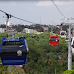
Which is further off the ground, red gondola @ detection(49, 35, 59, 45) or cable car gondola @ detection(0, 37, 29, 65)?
cable car gondola @ detection(0, 37, 29, 65)

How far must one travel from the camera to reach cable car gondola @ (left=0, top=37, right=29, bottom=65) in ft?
26.6

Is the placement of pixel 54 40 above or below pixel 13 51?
below

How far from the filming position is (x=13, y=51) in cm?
809

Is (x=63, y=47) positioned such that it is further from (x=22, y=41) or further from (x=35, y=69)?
(x=22, y=41)

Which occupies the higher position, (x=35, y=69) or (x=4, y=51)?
(x=4, y=51)

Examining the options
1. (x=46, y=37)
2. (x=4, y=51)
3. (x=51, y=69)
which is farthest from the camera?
(x=46, y=37)

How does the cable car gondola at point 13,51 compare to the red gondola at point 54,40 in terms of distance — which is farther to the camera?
the red gondola at point 54,40

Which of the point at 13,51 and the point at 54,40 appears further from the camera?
the point at 54,40

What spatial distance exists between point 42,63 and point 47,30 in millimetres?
55195

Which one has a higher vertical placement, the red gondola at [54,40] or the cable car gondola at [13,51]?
the cable car gondola at [13,51]

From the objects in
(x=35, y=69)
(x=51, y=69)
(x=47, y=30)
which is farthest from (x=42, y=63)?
(x=47, y=30)

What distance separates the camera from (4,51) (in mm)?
8102

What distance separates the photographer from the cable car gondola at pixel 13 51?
8102 mm

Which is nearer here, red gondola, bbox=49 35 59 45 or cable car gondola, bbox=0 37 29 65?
cable car gondola, bbox=0 37 29 65
